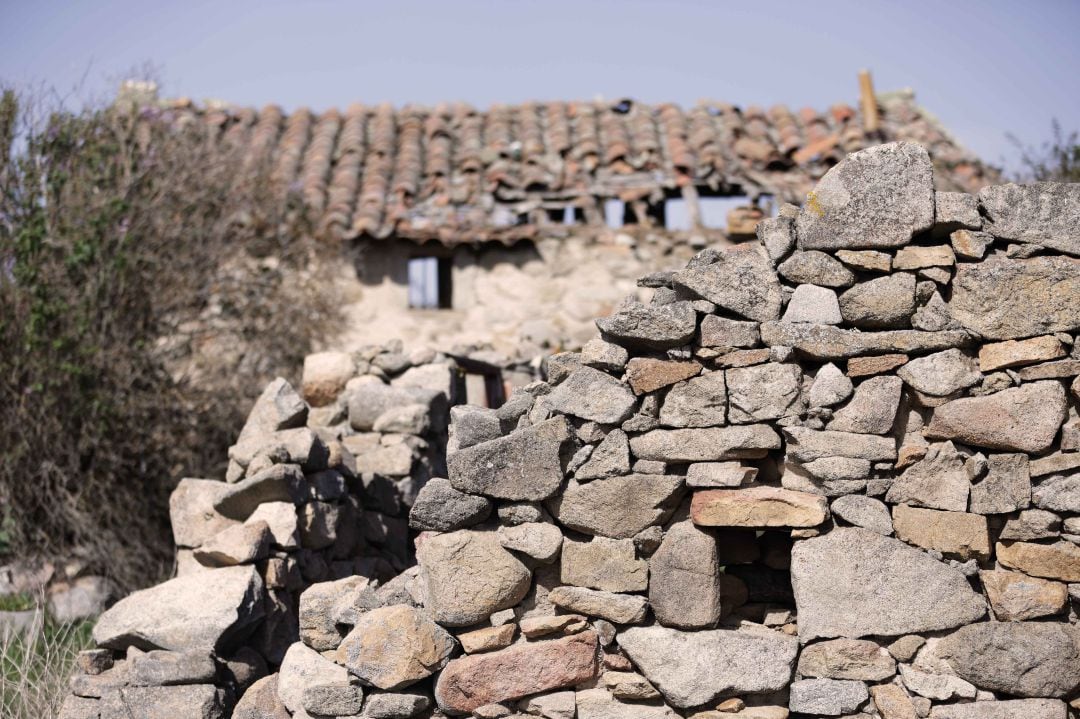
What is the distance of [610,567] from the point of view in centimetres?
388

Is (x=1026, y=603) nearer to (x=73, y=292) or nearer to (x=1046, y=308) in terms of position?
(x=1046, y=308)

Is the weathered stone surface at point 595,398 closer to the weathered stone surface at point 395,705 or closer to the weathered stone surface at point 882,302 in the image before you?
the weathered stone surface at point 882,302

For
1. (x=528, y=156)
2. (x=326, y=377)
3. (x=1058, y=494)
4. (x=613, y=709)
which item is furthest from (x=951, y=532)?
(x=528, y=156)

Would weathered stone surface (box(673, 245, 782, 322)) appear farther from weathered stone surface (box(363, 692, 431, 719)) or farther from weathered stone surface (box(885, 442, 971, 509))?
weathered stone surface (box(363, 692, 431, 719))

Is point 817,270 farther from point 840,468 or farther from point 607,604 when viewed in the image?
point 607,604

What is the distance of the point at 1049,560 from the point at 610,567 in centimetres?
152

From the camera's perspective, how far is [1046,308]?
3.76 metres

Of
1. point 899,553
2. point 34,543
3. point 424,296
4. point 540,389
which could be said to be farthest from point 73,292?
point 899,553

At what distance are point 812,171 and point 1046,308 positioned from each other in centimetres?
697

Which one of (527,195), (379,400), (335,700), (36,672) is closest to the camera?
(335,700)

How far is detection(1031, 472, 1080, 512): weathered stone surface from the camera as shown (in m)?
3.70

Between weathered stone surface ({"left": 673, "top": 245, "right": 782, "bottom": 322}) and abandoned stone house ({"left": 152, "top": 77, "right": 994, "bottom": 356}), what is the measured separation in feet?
15.0

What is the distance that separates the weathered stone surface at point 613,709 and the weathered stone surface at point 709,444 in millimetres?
888

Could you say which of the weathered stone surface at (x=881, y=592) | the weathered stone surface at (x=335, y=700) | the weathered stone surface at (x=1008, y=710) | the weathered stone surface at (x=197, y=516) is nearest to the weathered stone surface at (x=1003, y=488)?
the weathered stone surface at (x=881, y=592)
